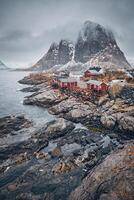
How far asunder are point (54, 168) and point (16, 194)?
6.81 metres

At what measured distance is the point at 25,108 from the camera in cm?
6562

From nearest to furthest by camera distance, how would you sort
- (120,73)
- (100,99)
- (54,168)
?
(54,168), (100,99), (120,73)

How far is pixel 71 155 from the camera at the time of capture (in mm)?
34500

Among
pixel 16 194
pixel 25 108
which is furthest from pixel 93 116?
pixel 16 194

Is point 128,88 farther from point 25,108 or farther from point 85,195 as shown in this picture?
point 85,195

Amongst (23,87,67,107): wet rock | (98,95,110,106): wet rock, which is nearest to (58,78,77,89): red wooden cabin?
(23,87,67,107): wet rock

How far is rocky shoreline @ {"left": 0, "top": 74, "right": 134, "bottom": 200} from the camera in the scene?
22.9 metres

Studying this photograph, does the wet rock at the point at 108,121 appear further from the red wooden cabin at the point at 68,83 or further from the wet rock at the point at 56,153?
the red wooden cabin at the point at 68,83

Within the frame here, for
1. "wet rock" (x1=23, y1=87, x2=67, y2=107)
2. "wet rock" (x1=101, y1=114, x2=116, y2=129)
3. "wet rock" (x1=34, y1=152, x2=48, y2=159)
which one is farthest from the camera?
"wet rock" (x1=23, y1=87, x2=67, y2=107)

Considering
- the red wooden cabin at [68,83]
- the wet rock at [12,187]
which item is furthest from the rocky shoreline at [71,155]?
the red wooden cabin at [68,83]

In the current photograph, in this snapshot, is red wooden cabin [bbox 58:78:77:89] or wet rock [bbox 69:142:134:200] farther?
red wooden cabin [bbox 58:78:77:89]

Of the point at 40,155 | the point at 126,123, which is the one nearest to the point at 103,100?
the point at 126,123

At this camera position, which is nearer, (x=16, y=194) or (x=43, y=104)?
(x=16, y=194)

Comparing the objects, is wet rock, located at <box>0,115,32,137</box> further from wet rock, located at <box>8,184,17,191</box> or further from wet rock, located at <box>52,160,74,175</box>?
wet rock, located at <box>8,184,17,191</box>
